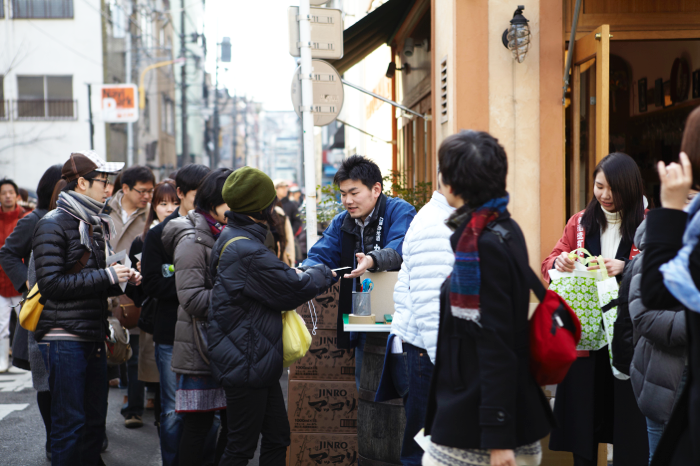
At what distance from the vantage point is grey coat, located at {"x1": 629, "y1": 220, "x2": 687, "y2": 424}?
2.73m

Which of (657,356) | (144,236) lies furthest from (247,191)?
(144,236)

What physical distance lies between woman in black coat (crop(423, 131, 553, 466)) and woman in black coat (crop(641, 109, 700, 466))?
1.34 feet

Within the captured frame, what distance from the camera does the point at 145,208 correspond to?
6203mm

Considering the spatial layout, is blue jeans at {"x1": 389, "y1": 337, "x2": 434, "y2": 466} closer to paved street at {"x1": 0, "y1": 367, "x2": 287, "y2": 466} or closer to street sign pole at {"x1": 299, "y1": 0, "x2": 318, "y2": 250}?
street sign pole at {"x1": 299, "y1": 0, "x2": 318, "y2": 250}

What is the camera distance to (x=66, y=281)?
153 inches

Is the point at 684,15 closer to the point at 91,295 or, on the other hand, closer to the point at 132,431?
the point at 91,295

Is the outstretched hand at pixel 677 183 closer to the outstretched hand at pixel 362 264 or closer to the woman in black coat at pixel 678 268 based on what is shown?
the woman in black coat at pixel 678 268

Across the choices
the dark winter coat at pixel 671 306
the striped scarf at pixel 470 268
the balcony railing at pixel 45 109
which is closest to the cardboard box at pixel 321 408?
the striped scarf at pixel 470 268

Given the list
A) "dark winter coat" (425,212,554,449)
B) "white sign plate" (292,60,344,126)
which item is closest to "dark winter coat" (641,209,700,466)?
"dark winter coat" (425,212,554,449)

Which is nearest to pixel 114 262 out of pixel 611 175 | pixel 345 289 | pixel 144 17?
pixel 345 289

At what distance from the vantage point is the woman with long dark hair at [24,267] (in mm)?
4559

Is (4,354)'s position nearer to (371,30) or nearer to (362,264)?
(362,264)

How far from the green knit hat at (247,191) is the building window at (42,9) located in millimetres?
28424

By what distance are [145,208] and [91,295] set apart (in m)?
2.22
